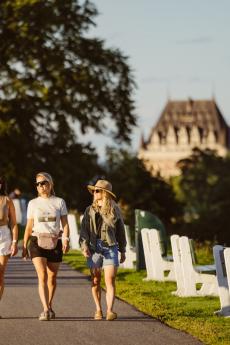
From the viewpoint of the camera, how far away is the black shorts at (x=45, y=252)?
12.8 meters

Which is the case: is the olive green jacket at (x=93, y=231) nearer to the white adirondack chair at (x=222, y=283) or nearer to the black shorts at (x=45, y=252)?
the black shorts at (x=45, y=252)

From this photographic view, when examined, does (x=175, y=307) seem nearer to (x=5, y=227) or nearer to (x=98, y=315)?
(x=98, y=315)

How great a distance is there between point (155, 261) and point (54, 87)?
2767 centimetres

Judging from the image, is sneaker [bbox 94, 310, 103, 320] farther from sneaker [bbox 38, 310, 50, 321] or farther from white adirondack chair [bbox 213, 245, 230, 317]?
white adirondack chair [bbox 213, 245, 230, 317]

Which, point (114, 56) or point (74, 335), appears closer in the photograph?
point (74, 335)

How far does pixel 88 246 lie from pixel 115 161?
94604 millimetres

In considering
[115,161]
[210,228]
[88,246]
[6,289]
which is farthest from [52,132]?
[115,161]

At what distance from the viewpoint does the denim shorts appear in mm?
12672

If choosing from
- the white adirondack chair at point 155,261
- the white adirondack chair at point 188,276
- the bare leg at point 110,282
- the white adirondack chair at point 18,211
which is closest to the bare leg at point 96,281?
the bare leg at point 110,282

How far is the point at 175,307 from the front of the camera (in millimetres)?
13883

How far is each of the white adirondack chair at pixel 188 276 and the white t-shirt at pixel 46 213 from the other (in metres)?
2.65

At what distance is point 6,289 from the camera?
1672 centimetres

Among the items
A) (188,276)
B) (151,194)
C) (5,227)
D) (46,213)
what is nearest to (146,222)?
(188,276)

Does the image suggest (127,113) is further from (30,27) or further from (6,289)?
(6,289)
